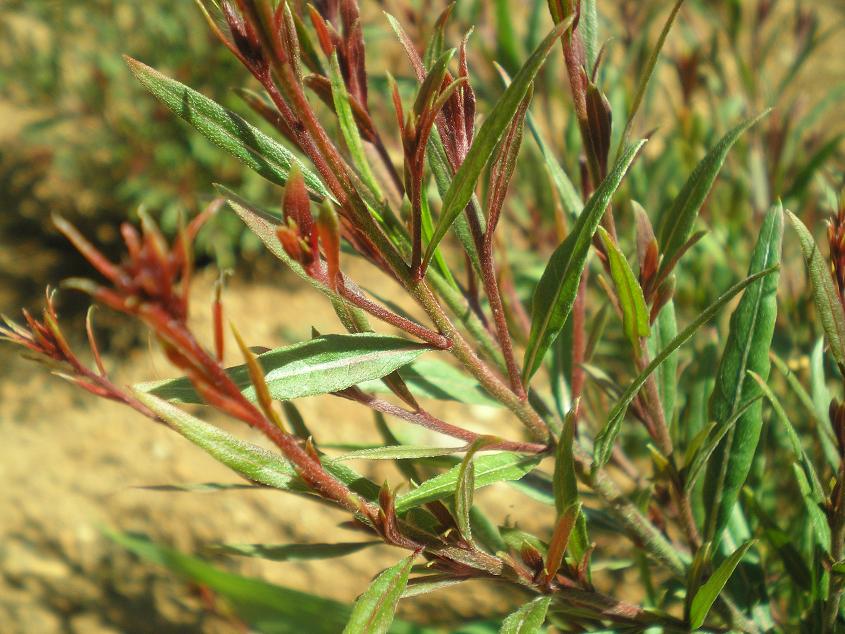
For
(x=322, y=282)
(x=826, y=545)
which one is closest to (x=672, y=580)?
(x=826, y=545)

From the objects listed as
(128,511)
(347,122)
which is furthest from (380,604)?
(128,511)

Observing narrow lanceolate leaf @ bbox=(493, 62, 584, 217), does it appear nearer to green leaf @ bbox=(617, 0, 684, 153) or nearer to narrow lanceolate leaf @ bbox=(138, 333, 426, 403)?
green leaf @ bbox=(617, 0, 684, 153)

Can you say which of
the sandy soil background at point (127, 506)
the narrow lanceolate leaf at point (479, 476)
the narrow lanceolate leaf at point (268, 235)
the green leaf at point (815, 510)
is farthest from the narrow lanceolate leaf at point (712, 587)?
the sandy soil background at point (127, 506)

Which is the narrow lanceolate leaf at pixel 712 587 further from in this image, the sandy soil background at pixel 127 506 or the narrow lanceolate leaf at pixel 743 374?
the sandy soil background at pixel 127 506

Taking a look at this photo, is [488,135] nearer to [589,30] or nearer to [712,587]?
[589,30]

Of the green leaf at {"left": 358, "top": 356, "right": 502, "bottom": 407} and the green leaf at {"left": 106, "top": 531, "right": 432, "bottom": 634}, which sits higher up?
the green leaf at {"left": 358, "top": 356, "right": 502, "bottom": 407}

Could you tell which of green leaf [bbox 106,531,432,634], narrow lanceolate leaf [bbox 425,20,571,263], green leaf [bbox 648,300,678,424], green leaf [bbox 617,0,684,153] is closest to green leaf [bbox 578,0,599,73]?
green leaf [bbox 617,0,684,153]
